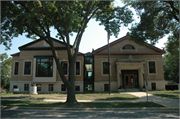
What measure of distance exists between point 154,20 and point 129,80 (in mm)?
12236

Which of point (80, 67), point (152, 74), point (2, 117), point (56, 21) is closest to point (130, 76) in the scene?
point (152, 74)

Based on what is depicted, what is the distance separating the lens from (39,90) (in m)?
24.9

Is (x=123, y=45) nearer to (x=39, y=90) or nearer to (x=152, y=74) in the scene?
(x=152, y=74)

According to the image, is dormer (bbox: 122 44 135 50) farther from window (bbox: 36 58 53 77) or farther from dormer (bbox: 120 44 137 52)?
window (bbox: 36 58 53 77)

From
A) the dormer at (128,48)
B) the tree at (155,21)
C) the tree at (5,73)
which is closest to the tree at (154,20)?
the tree at (155,21)

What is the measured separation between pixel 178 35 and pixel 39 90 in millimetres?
21027

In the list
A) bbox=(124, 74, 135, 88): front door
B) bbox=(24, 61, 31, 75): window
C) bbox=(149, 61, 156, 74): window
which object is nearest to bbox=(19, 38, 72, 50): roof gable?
bbox=(24, 61, 31, 75): window

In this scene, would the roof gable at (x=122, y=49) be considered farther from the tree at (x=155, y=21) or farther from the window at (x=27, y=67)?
the window at (x=27, y=67)

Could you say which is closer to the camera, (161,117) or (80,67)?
(161,117)

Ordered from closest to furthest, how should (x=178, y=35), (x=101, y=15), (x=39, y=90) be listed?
(x=101, y=15) → (x=178, y=35) → (x=39, y=90)

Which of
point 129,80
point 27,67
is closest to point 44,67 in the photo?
point 27,67

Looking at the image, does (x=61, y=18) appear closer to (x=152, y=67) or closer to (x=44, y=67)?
(x=44, y=67)

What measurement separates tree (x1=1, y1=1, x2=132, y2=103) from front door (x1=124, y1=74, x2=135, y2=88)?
513 inches

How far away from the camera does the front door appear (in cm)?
2595
